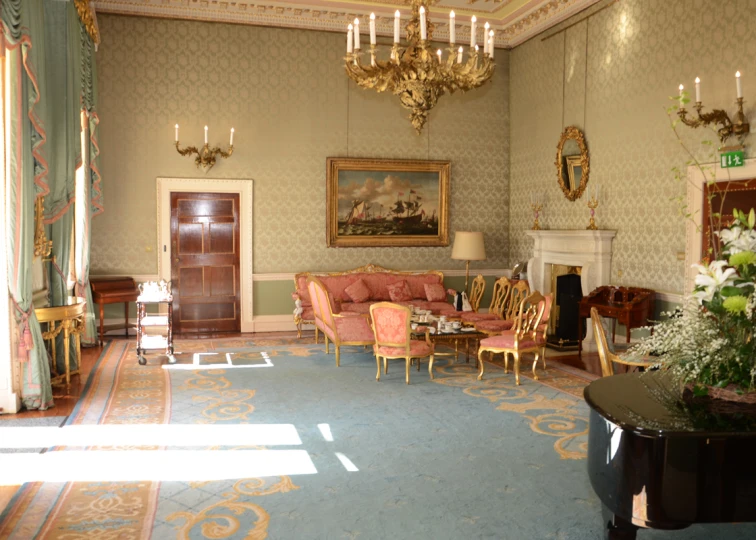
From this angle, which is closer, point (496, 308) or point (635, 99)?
point (635, 99)

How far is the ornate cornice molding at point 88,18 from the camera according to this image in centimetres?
807

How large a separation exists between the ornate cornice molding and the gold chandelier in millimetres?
3768

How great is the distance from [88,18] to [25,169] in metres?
3.64

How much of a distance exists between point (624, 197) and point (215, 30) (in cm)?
667

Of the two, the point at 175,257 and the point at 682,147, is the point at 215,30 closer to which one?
the point at 175,257

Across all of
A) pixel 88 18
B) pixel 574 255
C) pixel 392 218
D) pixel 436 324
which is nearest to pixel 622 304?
pixel 574 255

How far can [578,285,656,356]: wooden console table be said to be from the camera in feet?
26.9

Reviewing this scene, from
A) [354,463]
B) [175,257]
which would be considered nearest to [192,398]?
[354,463]

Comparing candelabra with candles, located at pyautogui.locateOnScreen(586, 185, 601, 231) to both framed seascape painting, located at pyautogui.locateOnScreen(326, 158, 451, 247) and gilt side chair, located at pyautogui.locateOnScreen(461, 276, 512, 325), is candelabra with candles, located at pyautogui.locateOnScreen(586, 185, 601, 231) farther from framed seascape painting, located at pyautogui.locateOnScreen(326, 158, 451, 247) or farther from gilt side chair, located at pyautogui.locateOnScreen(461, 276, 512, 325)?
framed seascape painting, located at pyautogui.locateOnScreen(326, 158, 451, 247)

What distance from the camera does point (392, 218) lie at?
11.6m

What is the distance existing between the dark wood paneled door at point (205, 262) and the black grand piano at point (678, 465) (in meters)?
8.65

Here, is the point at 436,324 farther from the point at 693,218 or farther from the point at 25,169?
the point at 25,169

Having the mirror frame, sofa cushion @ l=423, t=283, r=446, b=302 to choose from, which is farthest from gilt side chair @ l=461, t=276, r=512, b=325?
the mirror frame

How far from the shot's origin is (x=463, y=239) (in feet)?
36.2
